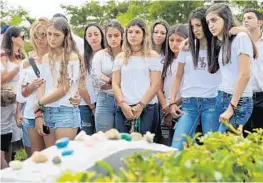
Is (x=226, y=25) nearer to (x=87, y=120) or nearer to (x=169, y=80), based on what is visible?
(x=169, y=80)

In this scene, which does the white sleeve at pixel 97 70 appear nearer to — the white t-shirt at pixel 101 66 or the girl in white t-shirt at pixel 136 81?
the white t-shirt at pixel 101 66

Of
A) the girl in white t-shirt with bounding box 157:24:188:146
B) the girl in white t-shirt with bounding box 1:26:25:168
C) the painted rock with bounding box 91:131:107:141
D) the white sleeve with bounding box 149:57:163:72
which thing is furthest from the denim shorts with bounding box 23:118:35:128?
the painted rock with bounding box 91:131:107:141

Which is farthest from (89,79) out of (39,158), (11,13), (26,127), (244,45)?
(11,13)

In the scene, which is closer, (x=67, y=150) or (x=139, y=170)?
(x=139, y=170)

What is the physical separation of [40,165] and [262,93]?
3.19 m

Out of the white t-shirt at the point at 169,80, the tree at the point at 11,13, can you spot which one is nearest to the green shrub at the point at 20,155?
the white t-shirt at the point at 169,80

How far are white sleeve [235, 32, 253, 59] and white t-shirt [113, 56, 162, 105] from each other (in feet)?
2.90

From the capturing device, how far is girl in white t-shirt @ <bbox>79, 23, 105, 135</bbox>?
16.5ft

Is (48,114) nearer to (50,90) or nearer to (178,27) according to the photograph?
(50,90)

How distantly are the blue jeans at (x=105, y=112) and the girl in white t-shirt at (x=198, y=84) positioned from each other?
67cm

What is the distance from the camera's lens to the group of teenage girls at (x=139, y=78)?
12.9ft

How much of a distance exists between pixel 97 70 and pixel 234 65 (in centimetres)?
148

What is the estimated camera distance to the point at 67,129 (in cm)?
387

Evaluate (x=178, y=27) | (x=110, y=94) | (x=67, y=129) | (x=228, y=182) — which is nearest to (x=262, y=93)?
(x=178, y=27)
